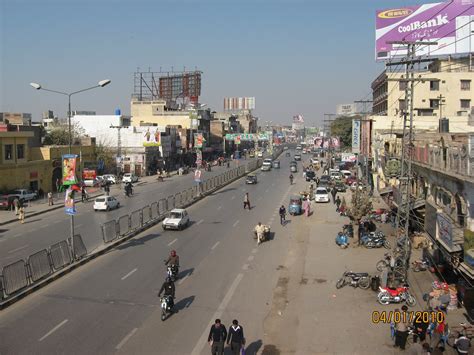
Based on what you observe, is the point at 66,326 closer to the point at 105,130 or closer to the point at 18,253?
the point at 18,253

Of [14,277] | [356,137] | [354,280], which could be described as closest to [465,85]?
[356,137]

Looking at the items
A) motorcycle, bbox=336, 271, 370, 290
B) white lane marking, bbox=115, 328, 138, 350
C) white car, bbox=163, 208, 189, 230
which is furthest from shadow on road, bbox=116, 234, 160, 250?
white lane marking, bbox=115, 328, 138, 350

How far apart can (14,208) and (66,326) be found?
29114 millimetres

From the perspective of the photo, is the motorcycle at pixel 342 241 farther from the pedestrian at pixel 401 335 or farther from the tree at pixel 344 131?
the tree at pixel 344 131

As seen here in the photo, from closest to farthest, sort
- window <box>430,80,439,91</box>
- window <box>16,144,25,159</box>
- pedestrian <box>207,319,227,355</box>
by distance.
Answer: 1. pedestrian <box>207,319,227,355</box>
2. window <box>16,144,25,159</box>
3. window <box>430,80,439,91</box>

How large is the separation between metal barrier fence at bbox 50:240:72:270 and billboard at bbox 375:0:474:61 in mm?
47367

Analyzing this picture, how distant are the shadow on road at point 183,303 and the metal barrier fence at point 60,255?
599cm

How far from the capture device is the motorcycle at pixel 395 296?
57.7 ft

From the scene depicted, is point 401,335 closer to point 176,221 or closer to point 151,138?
point 176,221

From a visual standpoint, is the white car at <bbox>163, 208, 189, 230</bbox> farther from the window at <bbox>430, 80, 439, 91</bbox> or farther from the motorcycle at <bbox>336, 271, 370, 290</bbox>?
the window at <bbox>430, 80, 439, 91</bbox>

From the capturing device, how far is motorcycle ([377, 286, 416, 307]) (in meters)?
17.6

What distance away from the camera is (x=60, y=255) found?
69.3ft

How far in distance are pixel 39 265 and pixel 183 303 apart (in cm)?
588

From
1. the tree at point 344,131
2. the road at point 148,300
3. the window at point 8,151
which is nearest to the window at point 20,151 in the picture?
the window at point 8,151
